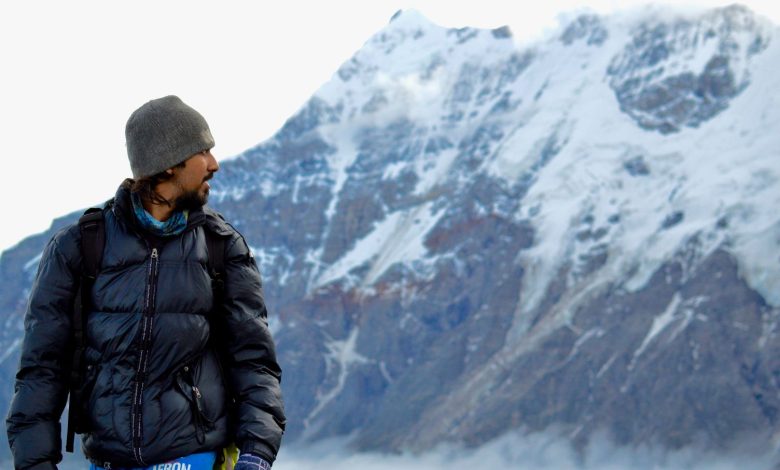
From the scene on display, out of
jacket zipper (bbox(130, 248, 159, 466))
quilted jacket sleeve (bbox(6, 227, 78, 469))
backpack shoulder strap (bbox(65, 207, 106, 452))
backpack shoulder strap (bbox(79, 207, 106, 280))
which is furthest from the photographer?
backpack shoulder strap (bbox(79, 207, 106, 280))

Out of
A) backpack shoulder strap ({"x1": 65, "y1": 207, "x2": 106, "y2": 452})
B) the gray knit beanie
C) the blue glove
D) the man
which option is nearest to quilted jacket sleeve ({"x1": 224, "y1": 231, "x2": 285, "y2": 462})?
the man

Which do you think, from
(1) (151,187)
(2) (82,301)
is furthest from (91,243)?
(1) (151,187)

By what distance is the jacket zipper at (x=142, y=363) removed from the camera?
27.1 ft

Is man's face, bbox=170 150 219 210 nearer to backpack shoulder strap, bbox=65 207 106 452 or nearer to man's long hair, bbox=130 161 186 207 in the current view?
man's long hair, bbox=130 161 186 207

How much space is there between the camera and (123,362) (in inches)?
327

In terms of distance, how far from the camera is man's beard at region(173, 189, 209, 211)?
8.59 m

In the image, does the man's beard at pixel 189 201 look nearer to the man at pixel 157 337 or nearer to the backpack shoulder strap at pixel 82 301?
the man at pixel 157 337

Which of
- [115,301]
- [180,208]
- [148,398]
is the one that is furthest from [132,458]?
[180,208]

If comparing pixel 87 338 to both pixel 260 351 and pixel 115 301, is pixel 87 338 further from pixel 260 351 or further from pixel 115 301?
pixel 260 351

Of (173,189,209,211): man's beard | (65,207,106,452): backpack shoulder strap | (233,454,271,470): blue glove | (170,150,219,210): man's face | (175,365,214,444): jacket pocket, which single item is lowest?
(233,454,271,470): blue glove

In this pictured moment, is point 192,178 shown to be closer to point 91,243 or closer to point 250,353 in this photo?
point 91,243

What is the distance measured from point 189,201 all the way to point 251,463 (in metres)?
1.52

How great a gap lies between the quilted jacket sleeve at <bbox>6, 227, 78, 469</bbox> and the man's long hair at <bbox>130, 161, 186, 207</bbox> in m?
0.46

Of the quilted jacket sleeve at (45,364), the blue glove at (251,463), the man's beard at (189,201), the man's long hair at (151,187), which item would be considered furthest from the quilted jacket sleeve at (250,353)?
the quilted jacket sleeve at (45,364)
